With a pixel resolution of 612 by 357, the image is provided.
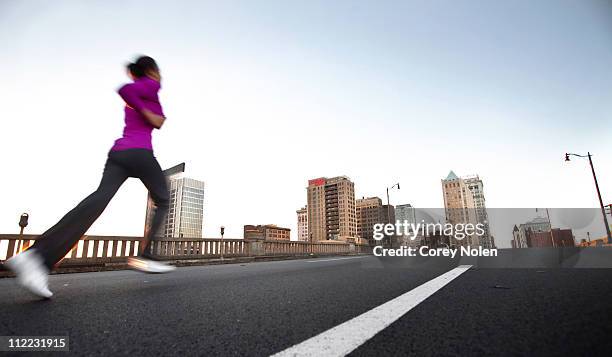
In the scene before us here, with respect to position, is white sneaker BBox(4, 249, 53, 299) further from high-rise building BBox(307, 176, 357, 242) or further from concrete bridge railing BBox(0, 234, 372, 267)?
high-rise building BBox(307, 176, 357, 242)

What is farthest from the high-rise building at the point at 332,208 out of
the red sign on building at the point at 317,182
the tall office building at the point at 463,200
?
the tall office building at the point at 463,200

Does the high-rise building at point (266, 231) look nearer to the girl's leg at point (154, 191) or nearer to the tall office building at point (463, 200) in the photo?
the tall office building at point (463, 200)

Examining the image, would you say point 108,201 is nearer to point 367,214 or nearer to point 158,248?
point 158,248

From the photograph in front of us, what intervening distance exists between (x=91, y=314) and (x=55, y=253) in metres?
0.94

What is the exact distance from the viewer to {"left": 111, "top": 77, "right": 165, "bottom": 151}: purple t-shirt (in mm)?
3027

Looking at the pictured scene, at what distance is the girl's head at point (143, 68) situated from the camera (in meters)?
3.22

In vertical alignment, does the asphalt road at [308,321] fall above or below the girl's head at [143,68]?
below

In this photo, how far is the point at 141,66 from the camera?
323 centimetres

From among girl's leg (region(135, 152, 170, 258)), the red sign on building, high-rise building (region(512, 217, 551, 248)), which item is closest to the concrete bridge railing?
girl's leg (region(135, 152, 170, 258))

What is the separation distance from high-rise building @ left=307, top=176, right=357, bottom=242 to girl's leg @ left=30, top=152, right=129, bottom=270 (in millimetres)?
152492

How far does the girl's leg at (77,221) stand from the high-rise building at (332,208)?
152 m

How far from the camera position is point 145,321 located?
1.72 metres

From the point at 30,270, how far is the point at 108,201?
2.53 ft

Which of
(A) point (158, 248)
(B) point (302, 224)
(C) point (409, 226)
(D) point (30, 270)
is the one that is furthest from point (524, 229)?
(D) point (30, 270)
